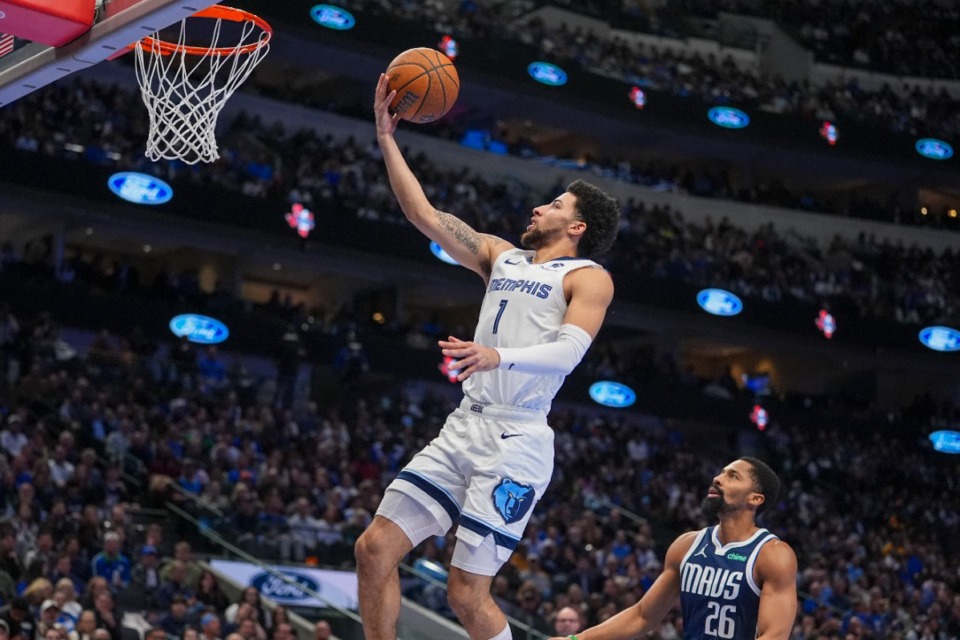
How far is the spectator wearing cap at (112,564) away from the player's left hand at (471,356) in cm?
989

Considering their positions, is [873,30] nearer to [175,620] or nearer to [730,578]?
[175,620]

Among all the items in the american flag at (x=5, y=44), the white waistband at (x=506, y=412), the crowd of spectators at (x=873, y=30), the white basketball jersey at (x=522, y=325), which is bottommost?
the crowd of spectators at (x=873, y=30)

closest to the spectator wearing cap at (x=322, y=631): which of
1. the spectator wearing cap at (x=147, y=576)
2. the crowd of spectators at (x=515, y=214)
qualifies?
the spectator wearing cap at (x=147, y=576)

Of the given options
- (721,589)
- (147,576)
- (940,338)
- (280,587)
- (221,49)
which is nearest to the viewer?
(721,589)

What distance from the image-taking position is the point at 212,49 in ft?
26.6

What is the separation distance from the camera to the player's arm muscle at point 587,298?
5.84 metres

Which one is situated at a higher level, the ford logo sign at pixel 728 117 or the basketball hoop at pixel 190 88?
the basketball hoop at pixel 190 88

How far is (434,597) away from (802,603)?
7.59 m

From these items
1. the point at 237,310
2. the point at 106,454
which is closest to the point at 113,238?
the point at 237,310

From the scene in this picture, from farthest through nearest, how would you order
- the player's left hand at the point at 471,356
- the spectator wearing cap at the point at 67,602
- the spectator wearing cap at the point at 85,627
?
the spectator wearing cap at the point at 67,602 → the spectator wearing cap at the point at 85,627 → the player's left hand at the point at 471,356

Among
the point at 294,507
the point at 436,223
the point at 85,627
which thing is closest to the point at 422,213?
the point at 436,223

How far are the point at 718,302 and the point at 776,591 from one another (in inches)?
1070

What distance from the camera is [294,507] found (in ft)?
57.3

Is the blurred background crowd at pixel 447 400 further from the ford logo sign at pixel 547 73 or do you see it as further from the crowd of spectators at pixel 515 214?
the ford logo sign at pixel 547 73
